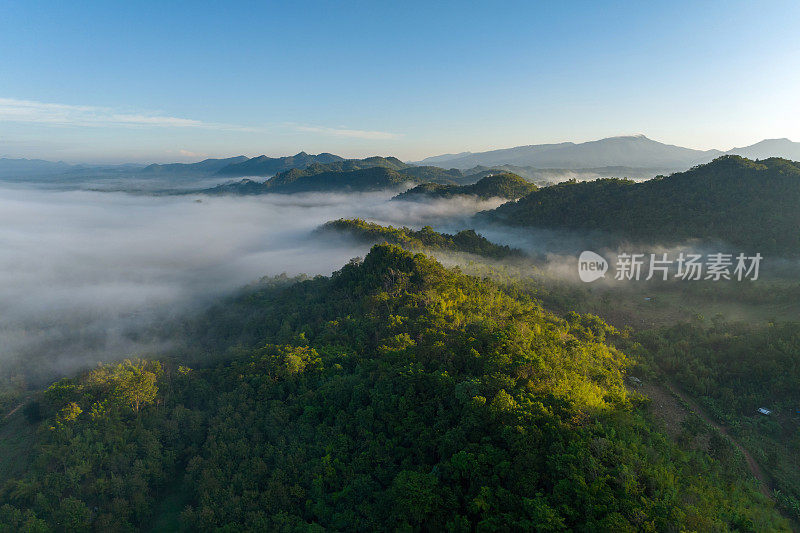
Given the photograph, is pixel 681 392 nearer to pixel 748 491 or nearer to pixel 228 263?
pixel 748 491

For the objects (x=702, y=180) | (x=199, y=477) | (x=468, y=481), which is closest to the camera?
(x=468, y=481)

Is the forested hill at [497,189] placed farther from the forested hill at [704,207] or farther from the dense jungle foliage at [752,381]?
the dense jungle foliage at [752,381]

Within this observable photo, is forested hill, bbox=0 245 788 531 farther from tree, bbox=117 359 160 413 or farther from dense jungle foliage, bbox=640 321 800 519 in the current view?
dense jungle foliage, bbox=640 321 800 519

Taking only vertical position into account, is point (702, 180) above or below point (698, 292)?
above

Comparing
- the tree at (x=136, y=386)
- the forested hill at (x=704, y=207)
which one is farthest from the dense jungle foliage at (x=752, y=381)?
the tree at (x=136, y=386)

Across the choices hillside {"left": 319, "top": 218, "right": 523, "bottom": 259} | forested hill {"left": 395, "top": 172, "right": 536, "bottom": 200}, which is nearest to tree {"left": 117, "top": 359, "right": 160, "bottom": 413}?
hillside {"left": 319, "top": 218, "right": 523, "bottom": 259}

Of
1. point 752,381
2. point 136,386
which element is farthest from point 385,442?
point 752,381

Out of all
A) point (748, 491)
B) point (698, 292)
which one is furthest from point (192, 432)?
point (698, 292)
